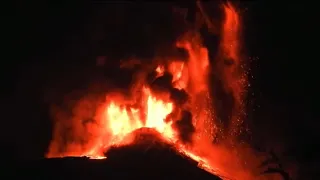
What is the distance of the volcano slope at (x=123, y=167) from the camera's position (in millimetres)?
7281

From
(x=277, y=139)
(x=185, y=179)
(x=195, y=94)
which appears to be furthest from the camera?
(x=195, y=94)

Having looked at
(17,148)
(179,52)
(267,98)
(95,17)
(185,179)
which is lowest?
(185,179)

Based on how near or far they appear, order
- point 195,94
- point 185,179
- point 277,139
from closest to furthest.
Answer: point 185,179 → point 277,139 → point 195,94

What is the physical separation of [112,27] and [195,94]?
2.09m

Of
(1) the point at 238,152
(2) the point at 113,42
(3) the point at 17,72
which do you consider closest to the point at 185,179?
(1) the point at 238,152

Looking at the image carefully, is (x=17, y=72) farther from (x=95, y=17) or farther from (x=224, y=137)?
(x=224, y=137)

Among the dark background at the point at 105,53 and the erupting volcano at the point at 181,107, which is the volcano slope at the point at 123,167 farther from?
the dark background at the point at 105,53

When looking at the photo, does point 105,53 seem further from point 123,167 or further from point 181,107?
point 123,167

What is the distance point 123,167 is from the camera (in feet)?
24.8

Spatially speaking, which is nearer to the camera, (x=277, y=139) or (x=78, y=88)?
(x=277, y=139)

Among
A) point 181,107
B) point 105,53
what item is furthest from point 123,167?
point 105,53

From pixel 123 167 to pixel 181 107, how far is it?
2.69 m

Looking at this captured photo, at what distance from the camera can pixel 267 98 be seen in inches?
384

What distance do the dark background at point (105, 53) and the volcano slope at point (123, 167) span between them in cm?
242
